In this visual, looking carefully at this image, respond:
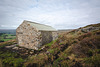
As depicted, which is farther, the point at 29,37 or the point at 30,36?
the point at 29,37

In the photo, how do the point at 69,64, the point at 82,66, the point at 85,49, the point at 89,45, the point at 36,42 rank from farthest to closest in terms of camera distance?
1. the point at 36,42
2. the point at 89,45
3. the point at 85,49
4. the point at 69,64
5. the point at 82,66

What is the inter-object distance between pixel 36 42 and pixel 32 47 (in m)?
1.39

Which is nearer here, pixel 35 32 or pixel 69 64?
pixel 69 64

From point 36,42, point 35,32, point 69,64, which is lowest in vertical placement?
point 69,64

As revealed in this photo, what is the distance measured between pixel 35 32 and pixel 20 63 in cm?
546

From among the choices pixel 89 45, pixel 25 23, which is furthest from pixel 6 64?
pixel 89 45

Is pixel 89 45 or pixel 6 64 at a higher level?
pixel 89 45

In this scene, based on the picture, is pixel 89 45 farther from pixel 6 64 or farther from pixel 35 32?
pixel 6 64

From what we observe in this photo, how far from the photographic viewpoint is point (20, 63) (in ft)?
17.8

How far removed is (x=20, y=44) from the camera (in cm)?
1171

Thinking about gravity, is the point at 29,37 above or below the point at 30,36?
below

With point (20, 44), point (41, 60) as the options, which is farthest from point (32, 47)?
point (41, 60)

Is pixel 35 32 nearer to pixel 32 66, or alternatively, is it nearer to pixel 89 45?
pixel 32 66

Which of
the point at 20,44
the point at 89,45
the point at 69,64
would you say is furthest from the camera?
the point at 20,44
